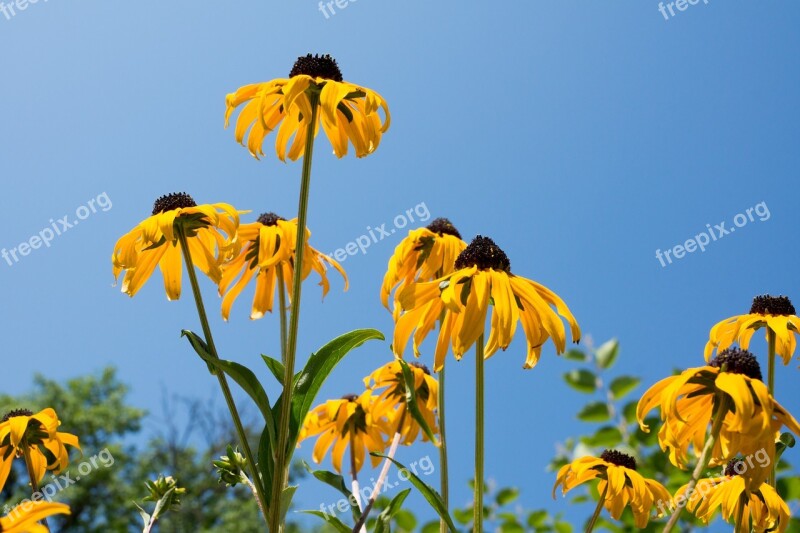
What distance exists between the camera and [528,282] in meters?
2.24

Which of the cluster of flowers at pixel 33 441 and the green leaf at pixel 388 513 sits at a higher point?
the cluster of flowers at pixel 33 441

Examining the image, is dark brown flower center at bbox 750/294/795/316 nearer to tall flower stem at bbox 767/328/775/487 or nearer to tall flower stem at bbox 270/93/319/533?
tall flower stem at bbox 767/328/775/487

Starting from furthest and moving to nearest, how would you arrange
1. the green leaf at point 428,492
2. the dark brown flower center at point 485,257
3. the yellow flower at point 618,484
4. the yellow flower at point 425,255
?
the yellow flower at point 425,255
the yellow flower at point 618,484
the dark brown flower center at point 485,257
the green leaf at point 428,492

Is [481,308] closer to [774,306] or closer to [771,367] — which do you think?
[771,367]

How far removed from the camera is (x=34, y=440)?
119 inches

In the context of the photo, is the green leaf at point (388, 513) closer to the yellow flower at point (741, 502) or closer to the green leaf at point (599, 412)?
the yellow flower at point (741, 502)

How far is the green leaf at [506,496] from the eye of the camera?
15.1 ft

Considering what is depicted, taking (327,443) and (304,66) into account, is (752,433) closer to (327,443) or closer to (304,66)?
(304,66)

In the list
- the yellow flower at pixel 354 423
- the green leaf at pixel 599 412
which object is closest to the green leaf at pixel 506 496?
the green leaf at pixel 599 412

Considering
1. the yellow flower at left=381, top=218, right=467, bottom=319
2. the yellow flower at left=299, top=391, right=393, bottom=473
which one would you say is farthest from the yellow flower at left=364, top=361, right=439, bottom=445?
the yellow flower at left=381, top=218, right=467, bottom=319

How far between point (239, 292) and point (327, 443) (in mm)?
847

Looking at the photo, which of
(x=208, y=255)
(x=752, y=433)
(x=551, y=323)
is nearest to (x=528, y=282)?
(x=551, y=323)

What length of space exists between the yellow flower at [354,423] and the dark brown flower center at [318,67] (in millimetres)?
1192

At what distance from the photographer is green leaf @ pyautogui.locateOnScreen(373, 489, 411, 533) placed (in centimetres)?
210
